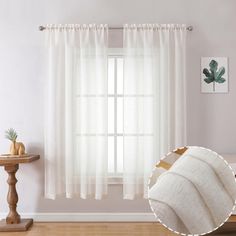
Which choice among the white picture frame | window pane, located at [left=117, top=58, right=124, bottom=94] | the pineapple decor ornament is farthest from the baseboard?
the white picture frame

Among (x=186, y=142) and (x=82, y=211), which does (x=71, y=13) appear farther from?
(x=82, y=211)

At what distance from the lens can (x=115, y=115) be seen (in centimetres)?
404

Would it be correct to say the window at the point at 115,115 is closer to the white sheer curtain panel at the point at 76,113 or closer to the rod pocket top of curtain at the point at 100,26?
the white sheer curtain panel at the point at 76,113

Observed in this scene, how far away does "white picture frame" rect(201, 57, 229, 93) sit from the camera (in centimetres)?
404

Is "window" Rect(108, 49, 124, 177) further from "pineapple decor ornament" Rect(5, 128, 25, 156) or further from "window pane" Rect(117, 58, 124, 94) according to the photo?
"pineapple decor ornament" Rect(5, 128, 25, 156)

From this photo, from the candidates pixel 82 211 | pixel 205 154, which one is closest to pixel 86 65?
A: pixel 82 211

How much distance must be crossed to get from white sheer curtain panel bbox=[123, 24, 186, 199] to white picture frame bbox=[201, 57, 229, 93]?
10.9 inches

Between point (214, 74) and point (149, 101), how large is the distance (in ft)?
2.52

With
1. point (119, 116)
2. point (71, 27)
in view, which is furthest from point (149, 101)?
point (71, 27)

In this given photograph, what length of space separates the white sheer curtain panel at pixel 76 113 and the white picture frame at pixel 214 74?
1.06 m

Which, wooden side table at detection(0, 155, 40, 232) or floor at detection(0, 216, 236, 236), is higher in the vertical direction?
wooden side table at detection(0, 155, 40, 232)

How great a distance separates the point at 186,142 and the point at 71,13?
1.83m

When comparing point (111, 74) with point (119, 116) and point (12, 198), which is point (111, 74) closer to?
point (119, 116)

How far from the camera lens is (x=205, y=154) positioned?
0.97 m
